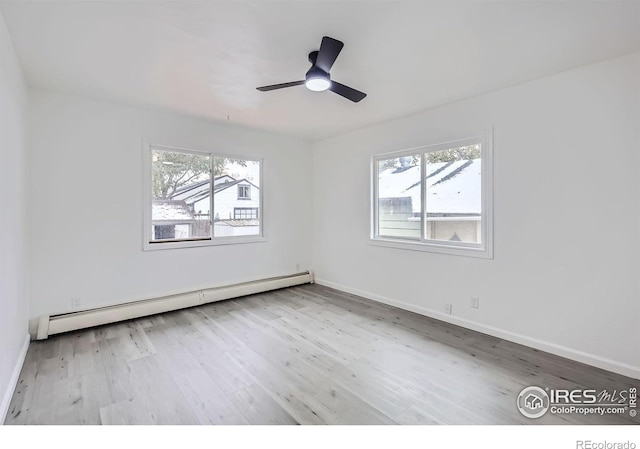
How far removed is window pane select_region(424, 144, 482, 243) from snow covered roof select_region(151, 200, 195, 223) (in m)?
3.25

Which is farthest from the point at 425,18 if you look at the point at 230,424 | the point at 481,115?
the point at 230,424

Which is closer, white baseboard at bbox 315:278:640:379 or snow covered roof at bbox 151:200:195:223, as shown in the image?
white baseboard at bbox 315:278:640:379

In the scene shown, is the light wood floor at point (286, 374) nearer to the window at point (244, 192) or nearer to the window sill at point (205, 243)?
the window sill at point (205, 243)

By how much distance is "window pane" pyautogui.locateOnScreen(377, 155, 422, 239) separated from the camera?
3.97 metres

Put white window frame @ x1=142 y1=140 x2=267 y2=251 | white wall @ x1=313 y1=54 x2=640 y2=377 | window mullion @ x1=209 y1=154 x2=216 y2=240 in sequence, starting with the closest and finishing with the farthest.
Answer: white wall @ x1=313 y1=54 x2=640 y2=377 → white window frame @ x1=142 y1=140 x2=267 y2=251 → window mullion @ x1=209 y1=154 x2=216 y2=240

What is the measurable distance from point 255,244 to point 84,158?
7.98ft

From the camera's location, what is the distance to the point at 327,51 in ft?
6.73

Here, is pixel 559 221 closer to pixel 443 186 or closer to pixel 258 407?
pixel 443 186

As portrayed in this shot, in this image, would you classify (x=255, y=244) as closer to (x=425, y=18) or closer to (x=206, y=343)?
(x=206, y=343)

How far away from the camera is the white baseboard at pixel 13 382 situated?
6.18ft

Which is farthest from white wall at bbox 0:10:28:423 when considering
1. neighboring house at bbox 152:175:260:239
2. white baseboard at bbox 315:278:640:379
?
white baseboard at bbox 315:278:640:379

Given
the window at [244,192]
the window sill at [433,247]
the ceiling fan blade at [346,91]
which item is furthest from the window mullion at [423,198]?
the window at [244,192]

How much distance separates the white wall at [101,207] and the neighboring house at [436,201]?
234 centimetres

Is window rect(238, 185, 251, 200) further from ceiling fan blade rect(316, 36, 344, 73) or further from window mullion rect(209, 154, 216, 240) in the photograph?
ceiling fan blade rect(316, 36, 344, 73)
